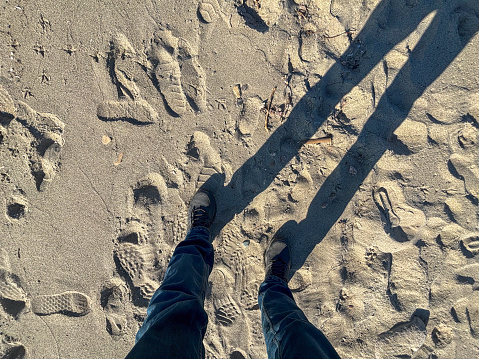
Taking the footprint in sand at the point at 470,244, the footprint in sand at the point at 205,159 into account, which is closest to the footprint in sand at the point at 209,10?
the footprint in sand at the point at 205,159

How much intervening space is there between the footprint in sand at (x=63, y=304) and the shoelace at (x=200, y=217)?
142 centimetres

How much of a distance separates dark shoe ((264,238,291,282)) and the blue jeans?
8 cm

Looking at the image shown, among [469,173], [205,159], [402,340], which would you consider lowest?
[402,340]

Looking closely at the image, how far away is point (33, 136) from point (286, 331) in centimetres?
300

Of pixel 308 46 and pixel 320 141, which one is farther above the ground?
pixel 308 46

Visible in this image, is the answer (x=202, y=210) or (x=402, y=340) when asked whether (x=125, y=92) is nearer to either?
(x=202, y=210)

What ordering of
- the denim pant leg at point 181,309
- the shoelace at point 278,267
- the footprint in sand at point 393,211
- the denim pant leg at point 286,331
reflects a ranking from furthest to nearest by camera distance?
the footprint in sand at point 393,211 < the shoelace at point 278,267 < the denim pant leg at point 286,331 < the denim pant leg at point 181,309

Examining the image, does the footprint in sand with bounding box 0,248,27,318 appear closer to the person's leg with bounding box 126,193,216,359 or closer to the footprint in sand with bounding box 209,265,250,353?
the person's leg with bounding box 126,193,216,359

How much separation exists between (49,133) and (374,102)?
333 cm

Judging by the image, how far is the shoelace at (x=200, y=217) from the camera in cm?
273

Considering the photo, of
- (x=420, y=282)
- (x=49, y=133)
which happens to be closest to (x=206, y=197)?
(x=49, y=133)

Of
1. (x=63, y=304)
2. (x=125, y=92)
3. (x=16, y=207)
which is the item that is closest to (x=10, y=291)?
(x=63, y=304)

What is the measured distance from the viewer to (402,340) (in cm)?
290

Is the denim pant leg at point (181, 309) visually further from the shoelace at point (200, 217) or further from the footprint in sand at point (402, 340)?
the footprint in sand at point (402, 340)
